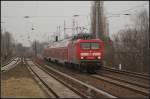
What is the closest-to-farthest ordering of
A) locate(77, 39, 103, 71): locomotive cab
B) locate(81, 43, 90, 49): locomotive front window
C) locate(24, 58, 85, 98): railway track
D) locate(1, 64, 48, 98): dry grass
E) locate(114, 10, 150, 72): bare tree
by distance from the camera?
1. locate(1, 64, 48, 98): dry grass
2. locate(24, 58, 85, 98): railway track
3. locate(77, 39, 103, 71): locomotive cab
4. locate(81, 43, 90, 49): locomotive front window
5. locate(114, 10, 150, 72): bare tree

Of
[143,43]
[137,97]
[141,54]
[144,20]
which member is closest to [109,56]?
[143,43]

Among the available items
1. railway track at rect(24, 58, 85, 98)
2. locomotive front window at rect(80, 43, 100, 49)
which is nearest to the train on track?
locomotive front window at rect(80, 43, 100, 49)

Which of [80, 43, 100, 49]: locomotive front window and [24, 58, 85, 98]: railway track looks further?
[80, 43, 100, 49]: locomotive front window

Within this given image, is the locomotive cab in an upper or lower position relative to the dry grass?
upper

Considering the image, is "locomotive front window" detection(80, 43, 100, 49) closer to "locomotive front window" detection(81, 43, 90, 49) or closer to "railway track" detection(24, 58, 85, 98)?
"locomotive front window" detection(81, 43, 90, 49)

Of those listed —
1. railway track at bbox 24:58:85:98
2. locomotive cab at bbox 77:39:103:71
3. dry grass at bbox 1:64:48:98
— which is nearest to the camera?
dry grass at bbox 1:64:48:98

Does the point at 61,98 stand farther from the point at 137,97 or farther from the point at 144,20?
the point at 144,20

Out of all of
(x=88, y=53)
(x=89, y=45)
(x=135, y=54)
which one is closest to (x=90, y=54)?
(x=88, y=53)

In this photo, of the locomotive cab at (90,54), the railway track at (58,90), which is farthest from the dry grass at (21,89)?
the locomotive cab at (90,54)

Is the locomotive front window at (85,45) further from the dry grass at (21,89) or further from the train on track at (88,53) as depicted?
the dry grass at (21,89)

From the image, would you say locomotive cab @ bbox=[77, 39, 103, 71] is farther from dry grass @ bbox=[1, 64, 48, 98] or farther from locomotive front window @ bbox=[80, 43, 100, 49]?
dry grass @ bbox=[1, 64, 48, 98]

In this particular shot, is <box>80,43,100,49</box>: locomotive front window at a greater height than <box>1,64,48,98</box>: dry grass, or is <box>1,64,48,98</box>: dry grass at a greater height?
<box>80,43,100,49</box>: locomotive front window

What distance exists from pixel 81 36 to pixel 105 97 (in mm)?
17751

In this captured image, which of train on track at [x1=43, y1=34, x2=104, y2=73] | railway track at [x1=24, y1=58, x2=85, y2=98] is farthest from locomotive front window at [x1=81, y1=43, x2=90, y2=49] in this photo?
railway track at [x1=24, y1=58, x2=85, y2=98]
